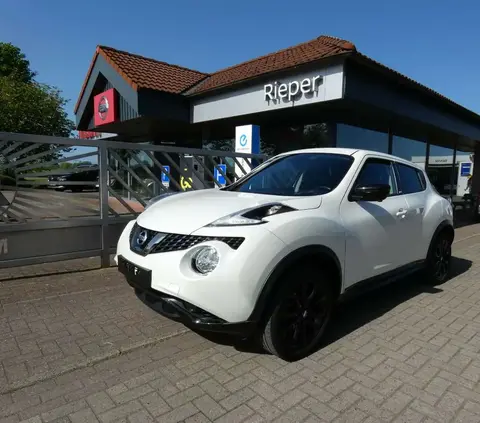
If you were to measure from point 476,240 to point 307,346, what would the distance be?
819 cm

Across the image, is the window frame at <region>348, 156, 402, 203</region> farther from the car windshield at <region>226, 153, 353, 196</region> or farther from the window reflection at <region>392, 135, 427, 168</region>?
the window reflection at <region>392, 135, 427, 168</region>

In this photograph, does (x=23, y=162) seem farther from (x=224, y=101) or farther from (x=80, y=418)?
(x=224, y=101)

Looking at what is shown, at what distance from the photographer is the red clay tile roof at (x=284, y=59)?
293 inches

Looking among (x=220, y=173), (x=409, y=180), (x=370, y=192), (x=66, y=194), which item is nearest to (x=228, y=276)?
(x=370, y=192)

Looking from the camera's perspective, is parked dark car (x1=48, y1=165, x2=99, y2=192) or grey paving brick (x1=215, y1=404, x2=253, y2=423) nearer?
grey paving brick (x1=215, y1=404, x2=253, y2=423)

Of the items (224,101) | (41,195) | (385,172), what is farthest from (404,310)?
(224,101)

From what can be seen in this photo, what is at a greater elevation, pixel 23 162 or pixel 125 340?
pixel 23 162

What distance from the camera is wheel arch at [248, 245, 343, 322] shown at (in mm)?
2547

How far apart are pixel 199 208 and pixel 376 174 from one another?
6.78ft

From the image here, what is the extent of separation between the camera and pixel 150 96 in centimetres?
1046

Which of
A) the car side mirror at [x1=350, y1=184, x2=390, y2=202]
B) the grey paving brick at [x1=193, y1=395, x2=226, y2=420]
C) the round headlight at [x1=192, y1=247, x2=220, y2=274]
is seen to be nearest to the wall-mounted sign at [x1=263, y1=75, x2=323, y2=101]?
the car side mirror at [x1=350, y1=184, x2=390, y2=202]

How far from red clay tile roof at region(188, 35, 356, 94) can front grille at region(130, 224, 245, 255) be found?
591 cm

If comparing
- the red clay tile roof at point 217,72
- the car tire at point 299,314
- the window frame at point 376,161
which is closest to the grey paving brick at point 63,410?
the car tire at point 299,314

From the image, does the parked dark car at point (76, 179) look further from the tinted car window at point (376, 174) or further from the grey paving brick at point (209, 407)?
the grey paving brick at point (209, 407)
